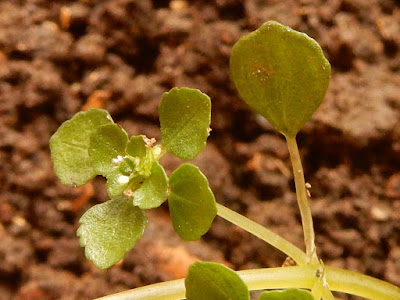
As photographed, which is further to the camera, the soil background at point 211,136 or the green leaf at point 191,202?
the soil background at point 211,136

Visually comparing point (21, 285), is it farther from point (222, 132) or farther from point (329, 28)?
point (329, 28)

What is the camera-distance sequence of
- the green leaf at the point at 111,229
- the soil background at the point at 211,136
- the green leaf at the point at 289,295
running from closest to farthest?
the green leaf at the point at 289,295 < the green leaf at the point at 111,229 < the soil background at the point at 211,136

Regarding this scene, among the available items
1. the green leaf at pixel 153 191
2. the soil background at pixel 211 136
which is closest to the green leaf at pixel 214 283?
the green leaf at pixel 153 191

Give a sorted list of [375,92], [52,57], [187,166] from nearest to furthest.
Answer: [187,166]
[375,92]
[52,57]

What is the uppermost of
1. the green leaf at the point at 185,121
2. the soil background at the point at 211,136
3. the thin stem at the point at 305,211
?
the green leaf at the point at 185,121

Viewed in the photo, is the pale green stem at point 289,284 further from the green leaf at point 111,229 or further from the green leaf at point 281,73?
the green leaf at point 281,73

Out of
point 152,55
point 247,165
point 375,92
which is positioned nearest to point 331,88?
point 375,92
